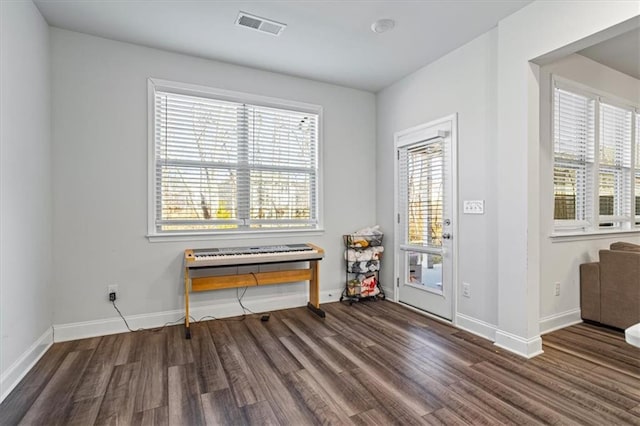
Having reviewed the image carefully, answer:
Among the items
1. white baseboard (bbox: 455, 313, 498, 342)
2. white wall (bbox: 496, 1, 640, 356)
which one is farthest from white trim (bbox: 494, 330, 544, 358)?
white baseboard (bbox: 455, 313, 498, 342)

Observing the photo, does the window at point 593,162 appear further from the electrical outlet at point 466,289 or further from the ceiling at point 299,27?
the ceiling at point 299,27

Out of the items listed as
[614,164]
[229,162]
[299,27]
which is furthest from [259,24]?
[614,164]

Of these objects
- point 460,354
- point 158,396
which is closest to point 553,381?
point 460,354

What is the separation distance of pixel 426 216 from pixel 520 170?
1.23 meters

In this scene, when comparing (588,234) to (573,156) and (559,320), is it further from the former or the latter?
(559,320)

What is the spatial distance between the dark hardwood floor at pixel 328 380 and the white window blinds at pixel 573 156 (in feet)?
3.90

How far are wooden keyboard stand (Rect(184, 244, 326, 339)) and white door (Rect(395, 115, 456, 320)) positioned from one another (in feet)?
3.62

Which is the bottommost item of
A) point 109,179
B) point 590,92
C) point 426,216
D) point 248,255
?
point 248,255

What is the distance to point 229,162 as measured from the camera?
12.0 feet

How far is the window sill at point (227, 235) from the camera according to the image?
10.9 feet

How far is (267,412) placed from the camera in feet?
6.22

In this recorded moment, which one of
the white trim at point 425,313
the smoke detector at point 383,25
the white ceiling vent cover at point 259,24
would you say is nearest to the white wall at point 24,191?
the white ceiling vent cover at point 259,24

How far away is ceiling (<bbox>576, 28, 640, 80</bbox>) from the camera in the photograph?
3068 millimetres

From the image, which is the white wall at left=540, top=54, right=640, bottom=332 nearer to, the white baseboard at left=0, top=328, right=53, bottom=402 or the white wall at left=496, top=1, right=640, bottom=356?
the white wall at left=496, top=1, right=640, bottom=356
